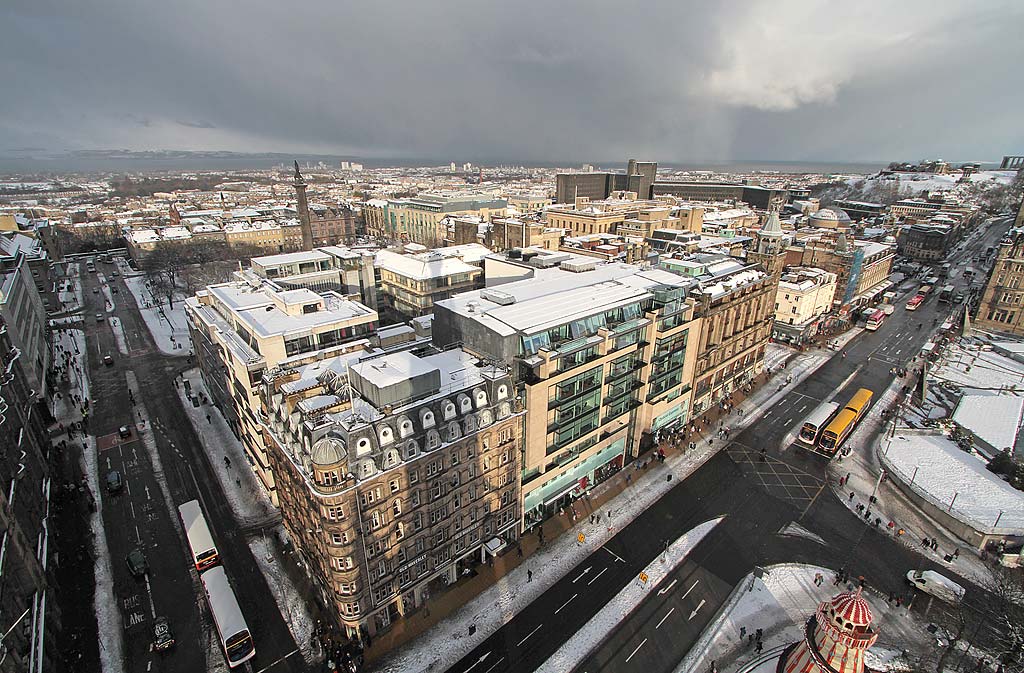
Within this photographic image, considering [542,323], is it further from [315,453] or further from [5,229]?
[5,229]

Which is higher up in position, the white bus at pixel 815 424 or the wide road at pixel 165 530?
the white bus at pixel 815 424

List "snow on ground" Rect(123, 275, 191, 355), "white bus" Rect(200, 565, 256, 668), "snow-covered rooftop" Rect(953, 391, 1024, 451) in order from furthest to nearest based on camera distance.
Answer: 1. "snow on ground" Rect(123, 275, 191, 355)
2. "snow-covered rooftop" Rect(953, 391, 1024, 451)
3. "white bus" Rect(200, 565, 256, 668)

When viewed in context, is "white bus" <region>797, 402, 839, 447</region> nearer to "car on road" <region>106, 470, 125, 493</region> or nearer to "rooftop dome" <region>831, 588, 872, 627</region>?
"rooftop dome" <region>831, 588, 872, 627</region>

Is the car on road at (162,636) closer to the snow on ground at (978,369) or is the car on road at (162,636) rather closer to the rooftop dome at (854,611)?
the rooftop dome at (854,611)

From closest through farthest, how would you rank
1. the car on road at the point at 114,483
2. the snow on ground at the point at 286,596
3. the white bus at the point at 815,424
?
1. the snow on ground at the point at 286,596
2. the car on road at the point at 114,483
3. the white bus at the point at 815,424

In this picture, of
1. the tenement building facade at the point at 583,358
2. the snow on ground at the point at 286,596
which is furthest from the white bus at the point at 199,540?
the tenement building facade at the point at 583,358

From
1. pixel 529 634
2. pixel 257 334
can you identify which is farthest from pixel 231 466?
pixel 529 634

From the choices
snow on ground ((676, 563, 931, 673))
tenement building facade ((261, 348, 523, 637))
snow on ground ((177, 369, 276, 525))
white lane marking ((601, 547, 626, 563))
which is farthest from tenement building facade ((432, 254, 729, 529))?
snow on ground ((177, 369, 276, 525))

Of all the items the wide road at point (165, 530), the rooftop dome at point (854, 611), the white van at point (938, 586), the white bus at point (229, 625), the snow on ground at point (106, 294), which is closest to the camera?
the rooftop dome at point (854, 611)
